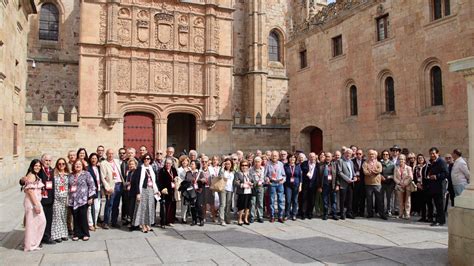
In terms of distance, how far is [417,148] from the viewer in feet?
46.1

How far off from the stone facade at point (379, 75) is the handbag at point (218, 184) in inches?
319

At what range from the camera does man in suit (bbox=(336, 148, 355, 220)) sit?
9.91m

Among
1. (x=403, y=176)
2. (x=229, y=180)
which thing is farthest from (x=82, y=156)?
(x=403, y=176)

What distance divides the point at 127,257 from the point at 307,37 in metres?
16.4

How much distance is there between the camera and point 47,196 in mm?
7320

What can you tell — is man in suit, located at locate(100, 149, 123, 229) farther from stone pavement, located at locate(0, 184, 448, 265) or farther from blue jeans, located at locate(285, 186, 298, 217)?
blue jeans, located at locate(285, 186, 298, 217)

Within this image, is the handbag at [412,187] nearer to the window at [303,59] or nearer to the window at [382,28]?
the window at [382,28]

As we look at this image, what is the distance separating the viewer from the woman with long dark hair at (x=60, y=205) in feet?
24.5

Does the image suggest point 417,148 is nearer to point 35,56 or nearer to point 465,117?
point 465,117

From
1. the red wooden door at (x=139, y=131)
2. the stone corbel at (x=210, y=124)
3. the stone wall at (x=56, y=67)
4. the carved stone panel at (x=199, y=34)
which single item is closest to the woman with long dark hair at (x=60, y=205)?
the red wooden door at (x=139, y=131)

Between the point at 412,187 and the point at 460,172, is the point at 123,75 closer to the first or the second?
the point at 412,187

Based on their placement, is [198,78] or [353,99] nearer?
[353,99]

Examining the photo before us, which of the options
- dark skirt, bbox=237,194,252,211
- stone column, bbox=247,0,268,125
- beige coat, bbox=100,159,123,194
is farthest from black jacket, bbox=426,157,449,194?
stone column, bbox=247,0,268,125

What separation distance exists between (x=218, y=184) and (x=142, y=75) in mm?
14120
